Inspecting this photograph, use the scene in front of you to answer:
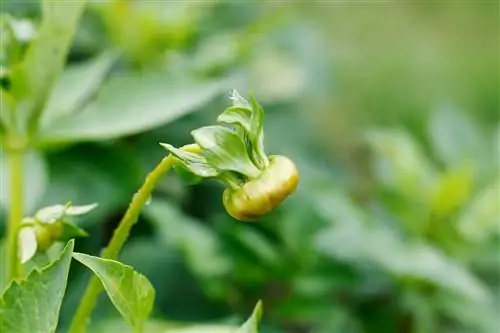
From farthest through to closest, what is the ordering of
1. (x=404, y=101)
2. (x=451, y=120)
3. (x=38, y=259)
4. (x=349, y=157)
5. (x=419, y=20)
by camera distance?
(x=419, y=20)
(x=404, y=101)
(x=349, y=157)
(x=451, y=120)
(x=38, y=259)

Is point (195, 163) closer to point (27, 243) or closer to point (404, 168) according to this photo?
point (27, 243)

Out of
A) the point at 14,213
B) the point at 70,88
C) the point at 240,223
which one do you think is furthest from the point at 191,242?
the point at 14,213

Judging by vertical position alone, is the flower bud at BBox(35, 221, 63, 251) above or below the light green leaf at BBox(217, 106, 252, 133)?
below

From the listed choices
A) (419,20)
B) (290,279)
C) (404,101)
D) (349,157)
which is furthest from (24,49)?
(419,20)

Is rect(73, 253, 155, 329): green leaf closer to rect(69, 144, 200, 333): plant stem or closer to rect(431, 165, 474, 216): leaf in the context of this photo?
rect(69, 144, 200, 333): plant stem

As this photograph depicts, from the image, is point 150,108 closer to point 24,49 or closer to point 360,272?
point 24,49

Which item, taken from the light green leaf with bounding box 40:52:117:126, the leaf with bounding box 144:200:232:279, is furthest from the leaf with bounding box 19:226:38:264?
the leaf with bounding box 144:200:232:279
